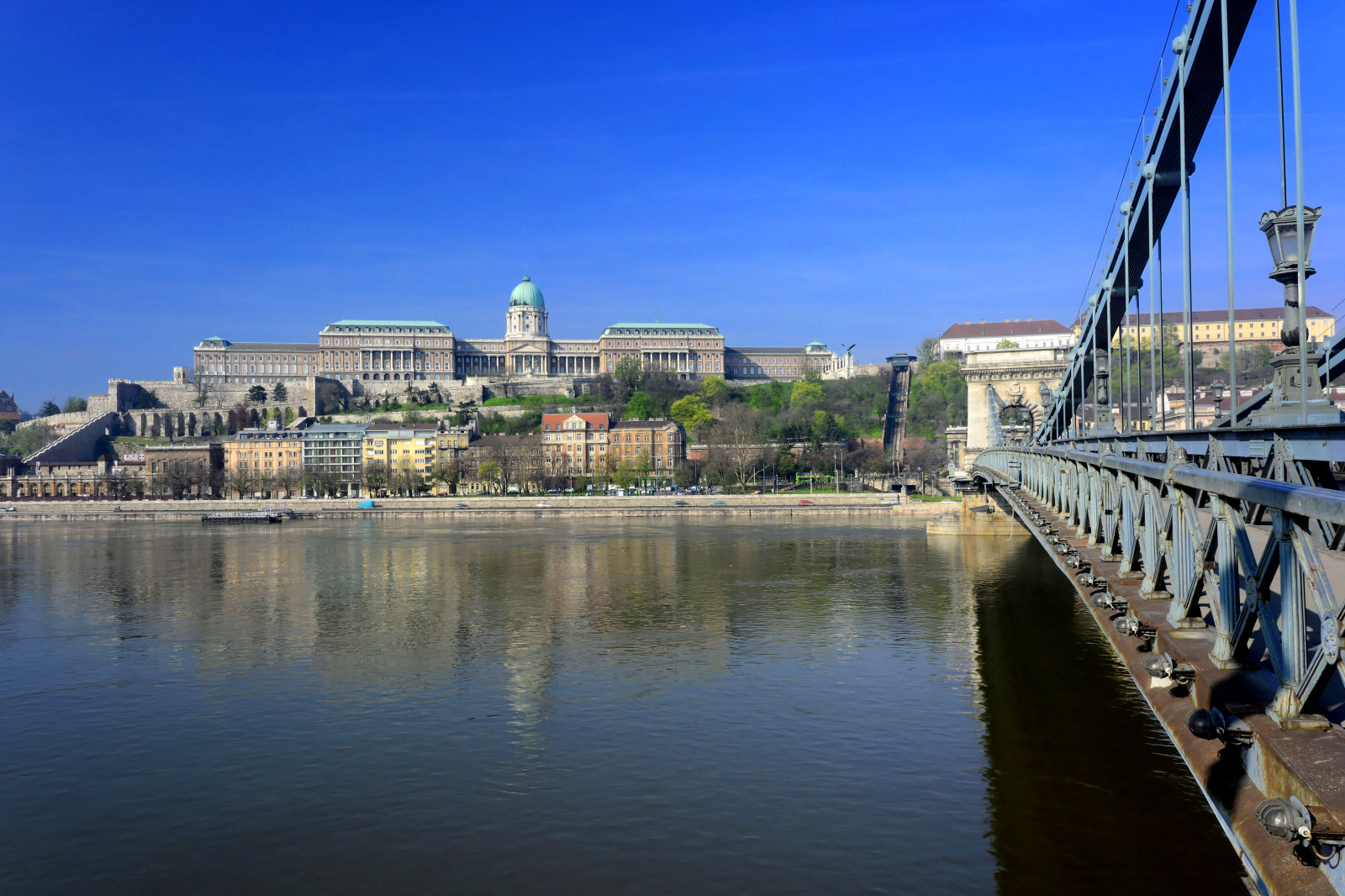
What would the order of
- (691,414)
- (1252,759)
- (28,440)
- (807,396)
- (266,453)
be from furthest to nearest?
(807,396)
(28,440)
(691,414)
(266,453)
(1252,759)

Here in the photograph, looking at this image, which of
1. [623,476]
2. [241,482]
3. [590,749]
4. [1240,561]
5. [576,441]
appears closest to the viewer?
[1240,561]

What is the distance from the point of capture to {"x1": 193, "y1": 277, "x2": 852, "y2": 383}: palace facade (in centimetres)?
11431

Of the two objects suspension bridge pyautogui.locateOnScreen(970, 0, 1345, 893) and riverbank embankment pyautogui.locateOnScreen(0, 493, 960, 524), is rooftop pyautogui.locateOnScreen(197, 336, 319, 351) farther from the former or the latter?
suspension bridge pyautogui.locateOnScreen(970, 0, 1345, 893)

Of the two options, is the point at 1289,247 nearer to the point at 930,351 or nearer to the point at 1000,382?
the point at 1000,382

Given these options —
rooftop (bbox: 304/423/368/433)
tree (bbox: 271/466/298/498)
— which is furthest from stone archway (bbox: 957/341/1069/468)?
rooftop (bbox: 304/423/368/433)

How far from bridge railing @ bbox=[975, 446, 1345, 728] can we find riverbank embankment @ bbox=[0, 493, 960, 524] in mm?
42253

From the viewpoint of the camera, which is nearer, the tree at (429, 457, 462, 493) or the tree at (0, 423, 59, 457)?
the tree at (429, 457, 462, 493)

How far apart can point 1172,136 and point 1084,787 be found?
5.94 m

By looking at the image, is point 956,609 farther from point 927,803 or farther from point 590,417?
point 590,417

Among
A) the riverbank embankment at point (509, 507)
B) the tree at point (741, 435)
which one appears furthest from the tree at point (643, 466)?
the riverbank embankment at point (509, 507)

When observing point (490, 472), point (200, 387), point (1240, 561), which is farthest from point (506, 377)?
point (1240, 561)

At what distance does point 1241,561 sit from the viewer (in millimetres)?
4129

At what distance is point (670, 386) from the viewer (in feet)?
348

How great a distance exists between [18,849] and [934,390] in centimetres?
8283
